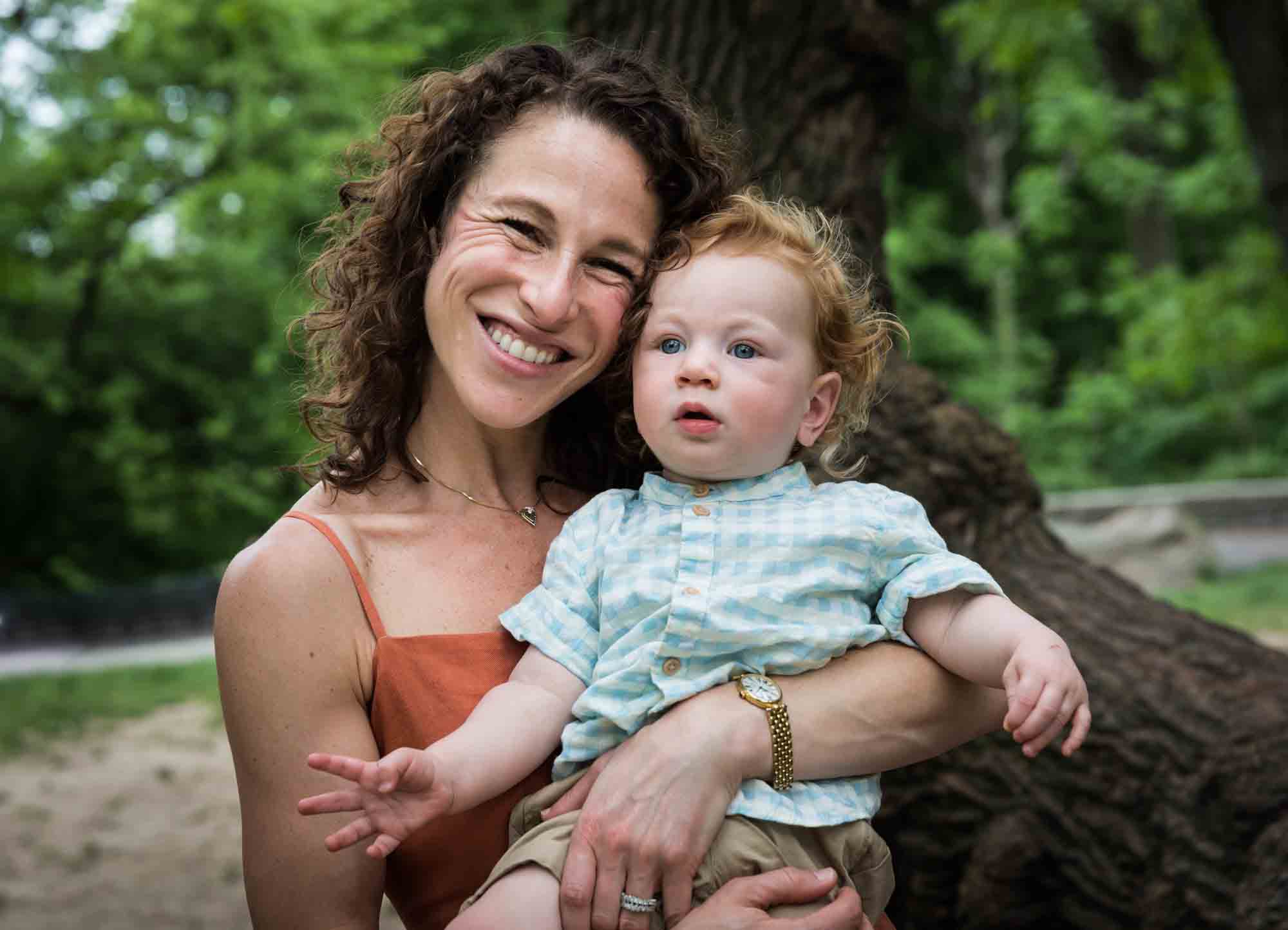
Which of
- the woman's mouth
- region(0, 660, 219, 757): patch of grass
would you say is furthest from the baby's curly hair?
region(0, 660, 219, 757): patch of grass

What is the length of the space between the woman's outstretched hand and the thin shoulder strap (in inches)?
24.7

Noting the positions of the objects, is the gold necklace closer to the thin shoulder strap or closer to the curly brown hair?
the curly brown hair

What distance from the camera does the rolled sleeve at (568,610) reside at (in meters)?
2.07

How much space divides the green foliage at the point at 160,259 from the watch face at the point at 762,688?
9.75 meters

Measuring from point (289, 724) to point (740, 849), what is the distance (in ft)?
2.21

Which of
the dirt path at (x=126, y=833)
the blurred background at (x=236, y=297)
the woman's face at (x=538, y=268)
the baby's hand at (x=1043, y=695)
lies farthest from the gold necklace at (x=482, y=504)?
the blurred background at (x=236, y=297)

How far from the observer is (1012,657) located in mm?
1896

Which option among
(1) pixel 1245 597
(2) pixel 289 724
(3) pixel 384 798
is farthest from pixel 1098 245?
(3) pixel 384 798

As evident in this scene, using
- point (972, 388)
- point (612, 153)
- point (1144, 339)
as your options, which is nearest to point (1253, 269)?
point (1144, 339)

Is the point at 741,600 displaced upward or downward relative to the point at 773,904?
upward

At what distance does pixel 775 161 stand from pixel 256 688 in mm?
1762

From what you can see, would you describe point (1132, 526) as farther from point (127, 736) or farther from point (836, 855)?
point (836, 855)

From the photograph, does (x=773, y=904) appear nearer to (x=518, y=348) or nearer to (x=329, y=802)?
(x=329, y=802)

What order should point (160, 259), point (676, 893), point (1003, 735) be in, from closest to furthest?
point (676, 893)
point (1003, 735)
point (160, 259)
